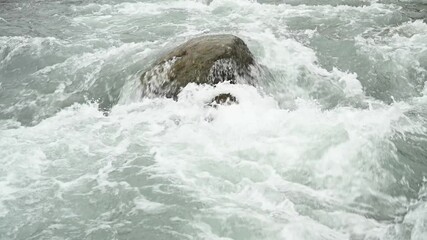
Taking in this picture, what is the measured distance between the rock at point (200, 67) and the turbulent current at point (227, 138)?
0.20 m

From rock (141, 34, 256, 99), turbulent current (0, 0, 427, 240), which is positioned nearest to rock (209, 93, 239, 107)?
turbulent current (0, 0, 427, 240)

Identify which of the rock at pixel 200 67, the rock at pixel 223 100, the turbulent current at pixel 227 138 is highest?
the rock at pixel 200 67

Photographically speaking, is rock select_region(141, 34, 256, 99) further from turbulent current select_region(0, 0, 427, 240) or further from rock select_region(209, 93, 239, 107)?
rock select_region(209, 93, 239, 107)

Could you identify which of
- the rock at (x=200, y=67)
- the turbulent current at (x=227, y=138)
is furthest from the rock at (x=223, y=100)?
the rock at (x=200, y=67)

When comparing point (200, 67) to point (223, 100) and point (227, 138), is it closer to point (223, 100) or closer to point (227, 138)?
point (223, 100)

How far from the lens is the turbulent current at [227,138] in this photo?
18.9ft

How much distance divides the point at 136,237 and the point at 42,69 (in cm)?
628

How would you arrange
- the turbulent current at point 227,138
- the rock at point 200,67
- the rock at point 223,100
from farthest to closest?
the rock at point 200,67, the rock at point 223,100, the turbulent current at point 227,138

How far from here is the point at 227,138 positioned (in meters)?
7.33

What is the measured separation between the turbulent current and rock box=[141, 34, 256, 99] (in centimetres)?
20

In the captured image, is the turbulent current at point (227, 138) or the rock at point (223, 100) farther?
the rock at point (223, 100)

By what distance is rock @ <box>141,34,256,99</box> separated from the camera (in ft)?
27.0

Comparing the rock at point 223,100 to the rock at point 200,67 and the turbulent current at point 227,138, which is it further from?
the rock at point 200,67

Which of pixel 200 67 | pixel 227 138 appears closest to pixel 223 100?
pixel 200 67
